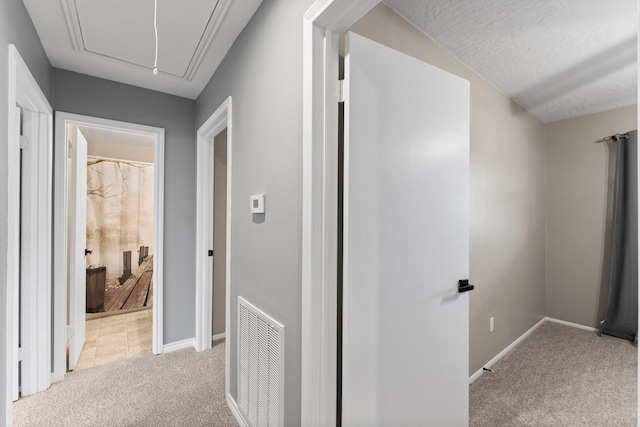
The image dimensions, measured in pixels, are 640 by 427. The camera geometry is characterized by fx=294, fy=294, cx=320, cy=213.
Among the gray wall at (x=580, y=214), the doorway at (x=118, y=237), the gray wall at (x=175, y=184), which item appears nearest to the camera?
the gray wall at (x=175, y=184)

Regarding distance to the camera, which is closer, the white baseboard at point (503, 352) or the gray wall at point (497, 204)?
the gray wall at point (497, 204)

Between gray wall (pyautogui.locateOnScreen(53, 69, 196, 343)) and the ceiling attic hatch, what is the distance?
45 cm

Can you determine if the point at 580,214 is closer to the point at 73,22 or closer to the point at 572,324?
the point at 572,324

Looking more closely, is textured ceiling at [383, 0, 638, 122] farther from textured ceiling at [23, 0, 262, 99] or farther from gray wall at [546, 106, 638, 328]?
textured ceiling at [23, 0, 262, 99]

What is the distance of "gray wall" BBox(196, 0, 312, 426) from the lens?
48.7 inches

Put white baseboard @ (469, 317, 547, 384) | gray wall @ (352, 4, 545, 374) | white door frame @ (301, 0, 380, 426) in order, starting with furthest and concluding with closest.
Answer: white baseboard @ (469, 317, 547, 384), gray wall @ (352, 4, 545, 374), white door frame @ (301, 0, 380, 426)

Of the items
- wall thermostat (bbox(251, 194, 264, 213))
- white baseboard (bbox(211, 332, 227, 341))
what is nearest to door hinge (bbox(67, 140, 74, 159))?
wall thermostat (bbox(251, 194, 264, 213))

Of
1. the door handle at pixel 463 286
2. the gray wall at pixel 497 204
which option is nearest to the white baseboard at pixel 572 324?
the gray wall at pixel 497 204

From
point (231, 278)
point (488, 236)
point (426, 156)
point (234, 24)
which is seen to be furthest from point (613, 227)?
point (234, 24)

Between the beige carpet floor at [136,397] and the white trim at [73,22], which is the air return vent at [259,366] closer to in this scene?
the beige carpet floor at [136,397]

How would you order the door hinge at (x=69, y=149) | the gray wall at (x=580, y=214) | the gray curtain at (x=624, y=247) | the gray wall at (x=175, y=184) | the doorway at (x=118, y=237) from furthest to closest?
the doorway at (x=118, y=237)
the gray wall at (x=580, y=214)
the gray curtain at (x=624, y=247)
the gray wall at (x=175, y=184)
the door hinge at (x=69, y=149)

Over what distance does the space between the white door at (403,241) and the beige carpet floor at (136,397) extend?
1137 mm

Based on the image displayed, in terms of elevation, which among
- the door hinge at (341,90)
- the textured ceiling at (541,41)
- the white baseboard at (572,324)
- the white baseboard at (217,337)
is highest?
the textured ceiling at (541,41)

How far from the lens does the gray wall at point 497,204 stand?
1.91m
